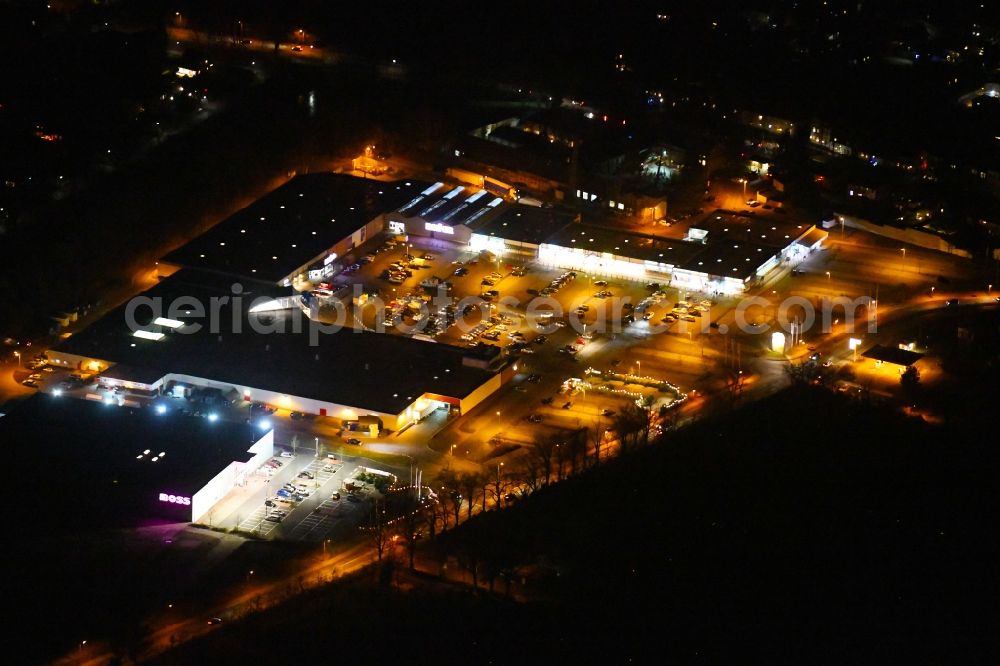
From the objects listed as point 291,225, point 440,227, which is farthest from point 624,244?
point 291,225

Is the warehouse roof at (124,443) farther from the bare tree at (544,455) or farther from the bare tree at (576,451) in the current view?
the bare tree at (576,451)

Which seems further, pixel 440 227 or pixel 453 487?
pixel 440 227

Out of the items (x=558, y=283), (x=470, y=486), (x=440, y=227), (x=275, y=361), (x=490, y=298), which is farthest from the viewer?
(x=440, y=227)

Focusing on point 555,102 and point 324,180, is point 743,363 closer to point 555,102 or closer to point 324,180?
point 324,180

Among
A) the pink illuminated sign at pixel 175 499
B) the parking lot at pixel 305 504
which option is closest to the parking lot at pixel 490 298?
the parking lot at pixel 305 504

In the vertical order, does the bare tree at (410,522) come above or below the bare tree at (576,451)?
below

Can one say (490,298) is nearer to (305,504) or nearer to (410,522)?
(305,504)

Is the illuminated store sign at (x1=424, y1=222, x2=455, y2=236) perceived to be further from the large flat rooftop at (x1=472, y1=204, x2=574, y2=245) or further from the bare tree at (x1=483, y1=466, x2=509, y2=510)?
the bare tree at (x1=483, y1=466, x2=509, y2=510)

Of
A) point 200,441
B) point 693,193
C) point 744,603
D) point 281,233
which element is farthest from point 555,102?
point 744,603
